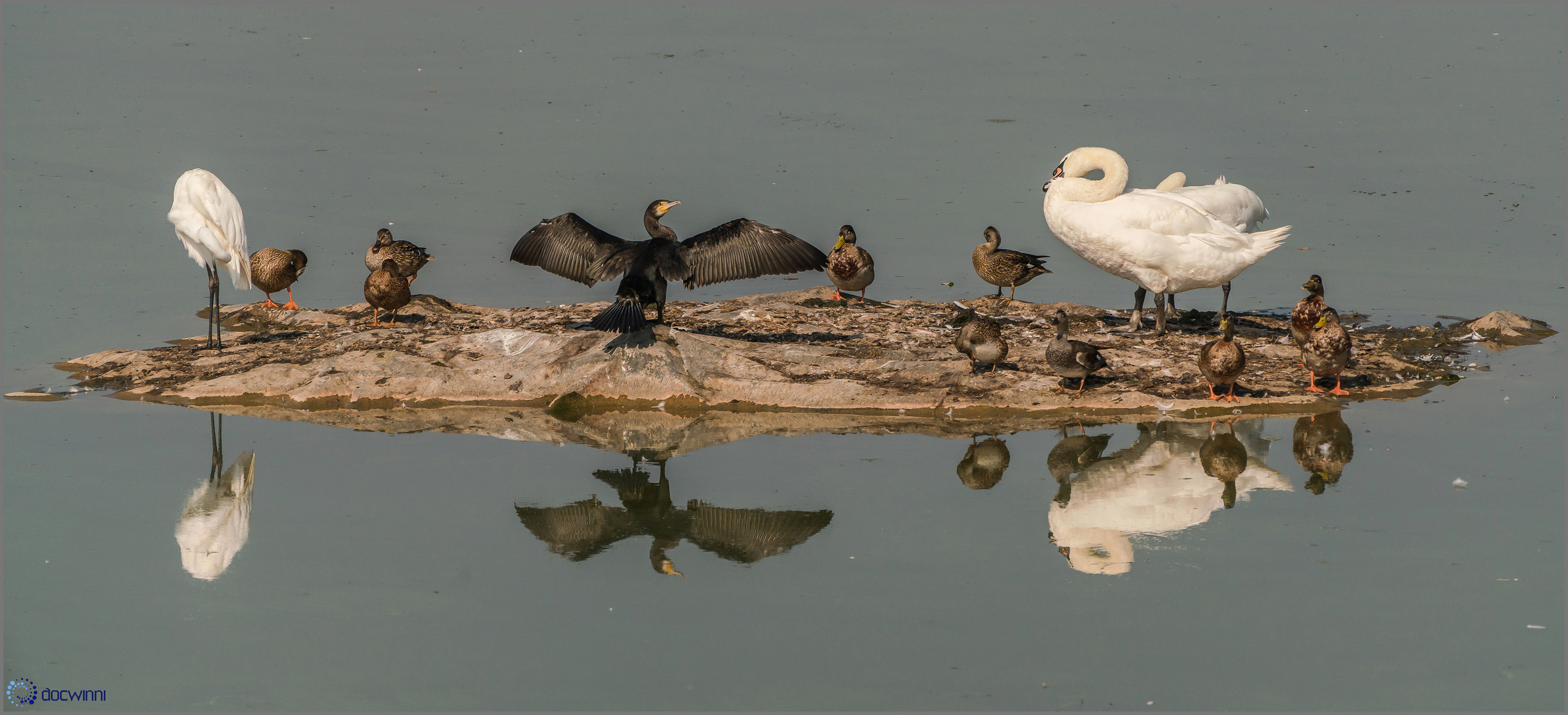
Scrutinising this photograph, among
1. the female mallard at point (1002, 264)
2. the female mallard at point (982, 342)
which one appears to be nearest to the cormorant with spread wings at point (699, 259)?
the female mallard at point (982, 342)

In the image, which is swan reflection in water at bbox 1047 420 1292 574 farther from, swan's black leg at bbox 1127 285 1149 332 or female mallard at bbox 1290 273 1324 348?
swan's black leg at bbox 1127 285 1149 332

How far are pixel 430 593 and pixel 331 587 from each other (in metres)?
0.52

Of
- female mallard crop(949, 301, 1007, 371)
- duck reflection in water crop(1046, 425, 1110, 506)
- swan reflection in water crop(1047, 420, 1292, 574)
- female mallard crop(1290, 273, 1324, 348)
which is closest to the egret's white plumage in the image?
female mallard crop(949, 301, 1007, 371)

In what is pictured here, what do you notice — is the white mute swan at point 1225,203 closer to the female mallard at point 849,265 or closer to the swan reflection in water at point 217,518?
the female mallard at point 849,265

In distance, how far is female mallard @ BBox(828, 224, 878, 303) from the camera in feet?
41.1

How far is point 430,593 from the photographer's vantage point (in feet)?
23.7

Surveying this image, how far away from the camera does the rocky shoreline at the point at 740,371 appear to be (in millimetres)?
10328

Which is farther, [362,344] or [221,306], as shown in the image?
[221,306]

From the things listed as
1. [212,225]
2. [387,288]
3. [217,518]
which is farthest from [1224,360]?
[212,225]

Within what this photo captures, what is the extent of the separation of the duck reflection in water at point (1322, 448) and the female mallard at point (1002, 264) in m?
3.19

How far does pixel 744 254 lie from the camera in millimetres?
10844

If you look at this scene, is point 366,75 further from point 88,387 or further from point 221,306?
point 88,387

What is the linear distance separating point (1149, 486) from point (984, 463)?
1042 mm

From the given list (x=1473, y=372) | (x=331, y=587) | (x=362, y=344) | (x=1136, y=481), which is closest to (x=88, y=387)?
(x=362, y=344)
